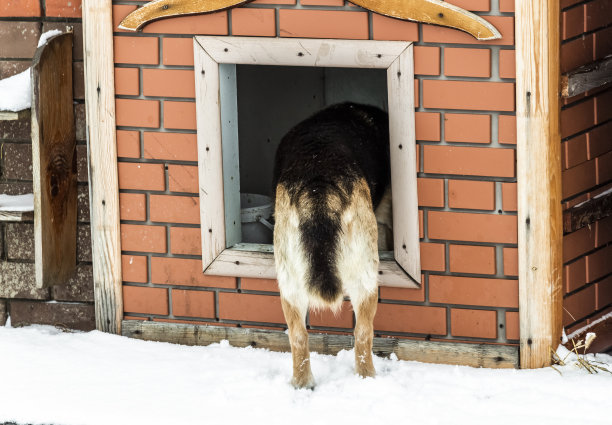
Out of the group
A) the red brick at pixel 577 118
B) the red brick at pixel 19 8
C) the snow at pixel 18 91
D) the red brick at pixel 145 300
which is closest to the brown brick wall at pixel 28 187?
the red brick at pixel 19 8

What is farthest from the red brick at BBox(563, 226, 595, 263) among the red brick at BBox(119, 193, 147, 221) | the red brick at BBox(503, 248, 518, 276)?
the red brick at BBox(119, 193, 147, 221)

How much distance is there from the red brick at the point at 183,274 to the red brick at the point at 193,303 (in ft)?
0.17

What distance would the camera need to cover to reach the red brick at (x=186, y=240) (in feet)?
19.1

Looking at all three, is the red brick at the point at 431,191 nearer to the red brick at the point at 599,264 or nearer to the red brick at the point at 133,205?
the red brick at the point at 599,264

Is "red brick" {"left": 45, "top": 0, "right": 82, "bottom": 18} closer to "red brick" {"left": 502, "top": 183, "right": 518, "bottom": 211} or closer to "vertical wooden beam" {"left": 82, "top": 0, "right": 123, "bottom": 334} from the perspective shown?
"vertical wooden beam" {"left": 82, "top": 0, "right": 123, "bottom": 334}

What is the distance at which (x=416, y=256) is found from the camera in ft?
17.9

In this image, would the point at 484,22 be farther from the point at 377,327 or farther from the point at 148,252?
the point at 148,252

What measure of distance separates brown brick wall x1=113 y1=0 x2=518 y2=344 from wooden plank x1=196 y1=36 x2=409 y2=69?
0.05 meters

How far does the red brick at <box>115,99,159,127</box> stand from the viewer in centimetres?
574

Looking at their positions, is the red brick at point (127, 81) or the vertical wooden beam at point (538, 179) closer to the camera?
the vertical wooden beam at point (538, 179)

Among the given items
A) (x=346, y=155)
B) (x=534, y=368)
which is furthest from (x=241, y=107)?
(x=534, y=368)

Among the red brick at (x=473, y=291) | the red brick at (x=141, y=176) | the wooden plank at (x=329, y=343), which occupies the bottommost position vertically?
the wooden plank at (x=329, y=343)

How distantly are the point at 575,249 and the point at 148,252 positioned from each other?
7.27 ft

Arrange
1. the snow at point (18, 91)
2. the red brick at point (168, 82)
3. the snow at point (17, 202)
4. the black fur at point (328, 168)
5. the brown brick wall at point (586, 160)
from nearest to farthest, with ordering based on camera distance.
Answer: the black fur at point (328, 168) < the brown brick wall at point (586, 160) < the red brick at point (168, 82) < the snow at point (18, 91) < the snow at point (17, 202)
